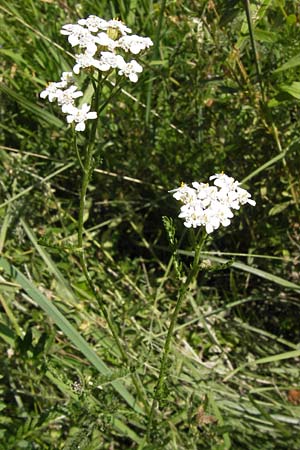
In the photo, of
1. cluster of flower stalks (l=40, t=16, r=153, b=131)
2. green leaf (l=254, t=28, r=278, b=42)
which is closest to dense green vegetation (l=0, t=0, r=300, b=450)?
green leaf (l=254, t=28, r=278, b=42)

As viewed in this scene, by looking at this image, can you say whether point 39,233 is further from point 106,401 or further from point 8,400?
point 106,401

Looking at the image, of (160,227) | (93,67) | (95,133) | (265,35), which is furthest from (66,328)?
(265,35)

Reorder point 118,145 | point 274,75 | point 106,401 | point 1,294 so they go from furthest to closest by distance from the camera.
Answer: point 118,145, point 1,294, point 274,75, point 106,401

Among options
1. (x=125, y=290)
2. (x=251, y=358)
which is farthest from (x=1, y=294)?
(x=251, y=358)

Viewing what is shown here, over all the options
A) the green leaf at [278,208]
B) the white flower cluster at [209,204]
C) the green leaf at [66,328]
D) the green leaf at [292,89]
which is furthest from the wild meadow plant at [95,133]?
the green leaf at [278,208]

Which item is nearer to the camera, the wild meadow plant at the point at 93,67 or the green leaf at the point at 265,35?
the wild meadow plant at the point at 93,67

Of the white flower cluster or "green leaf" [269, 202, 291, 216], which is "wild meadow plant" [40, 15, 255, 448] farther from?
"green leaf" [269, 202, 291, 216]

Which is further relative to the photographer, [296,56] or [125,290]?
[125,290]

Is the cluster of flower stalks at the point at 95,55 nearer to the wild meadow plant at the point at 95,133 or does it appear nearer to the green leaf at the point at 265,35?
the wild meadow plant at the point at 95,133
